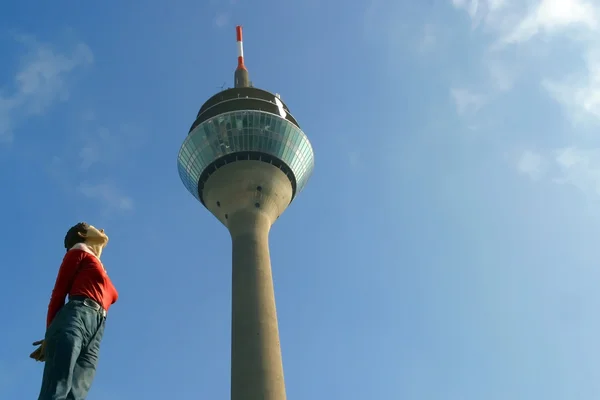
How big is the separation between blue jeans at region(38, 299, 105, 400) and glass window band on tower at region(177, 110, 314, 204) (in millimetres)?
47189

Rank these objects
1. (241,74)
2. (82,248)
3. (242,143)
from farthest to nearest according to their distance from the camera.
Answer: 1. (241,74)
2. (242,143)
3. (82,248)

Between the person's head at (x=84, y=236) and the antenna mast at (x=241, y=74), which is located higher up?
the antenna mast at (x=241, y=74)

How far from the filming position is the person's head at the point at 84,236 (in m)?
7.69

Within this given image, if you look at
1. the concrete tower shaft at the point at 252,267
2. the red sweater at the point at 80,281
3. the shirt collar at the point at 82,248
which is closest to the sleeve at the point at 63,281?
the red sweater at the point at 80,281

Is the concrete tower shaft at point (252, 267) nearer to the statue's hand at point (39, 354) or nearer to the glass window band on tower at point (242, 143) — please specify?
the glass window band on tower at point (242, 143)

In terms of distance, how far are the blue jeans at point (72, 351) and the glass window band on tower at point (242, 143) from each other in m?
47.2

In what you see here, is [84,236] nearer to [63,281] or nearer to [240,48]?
[63,281]

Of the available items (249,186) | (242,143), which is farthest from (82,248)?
(242,143)

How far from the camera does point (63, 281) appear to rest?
269 inches

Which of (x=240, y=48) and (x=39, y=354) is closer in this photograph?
(x=39, y=354)

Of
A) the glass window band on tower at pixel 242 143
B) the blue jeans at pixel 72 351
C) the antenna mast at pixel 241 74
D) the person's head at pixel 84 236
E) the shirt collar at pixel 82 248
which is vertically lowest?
the blue jeans at pixel 72 351

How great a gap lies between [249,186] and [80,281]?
44.7 m

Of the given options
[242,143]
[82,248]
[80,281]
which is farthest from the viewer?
[242,143]

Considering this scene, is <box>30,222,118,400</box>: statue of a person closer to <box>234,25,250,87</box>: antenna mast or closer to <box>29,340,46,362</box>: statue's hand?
<box>29,340,46,362</box>: statue's hand
